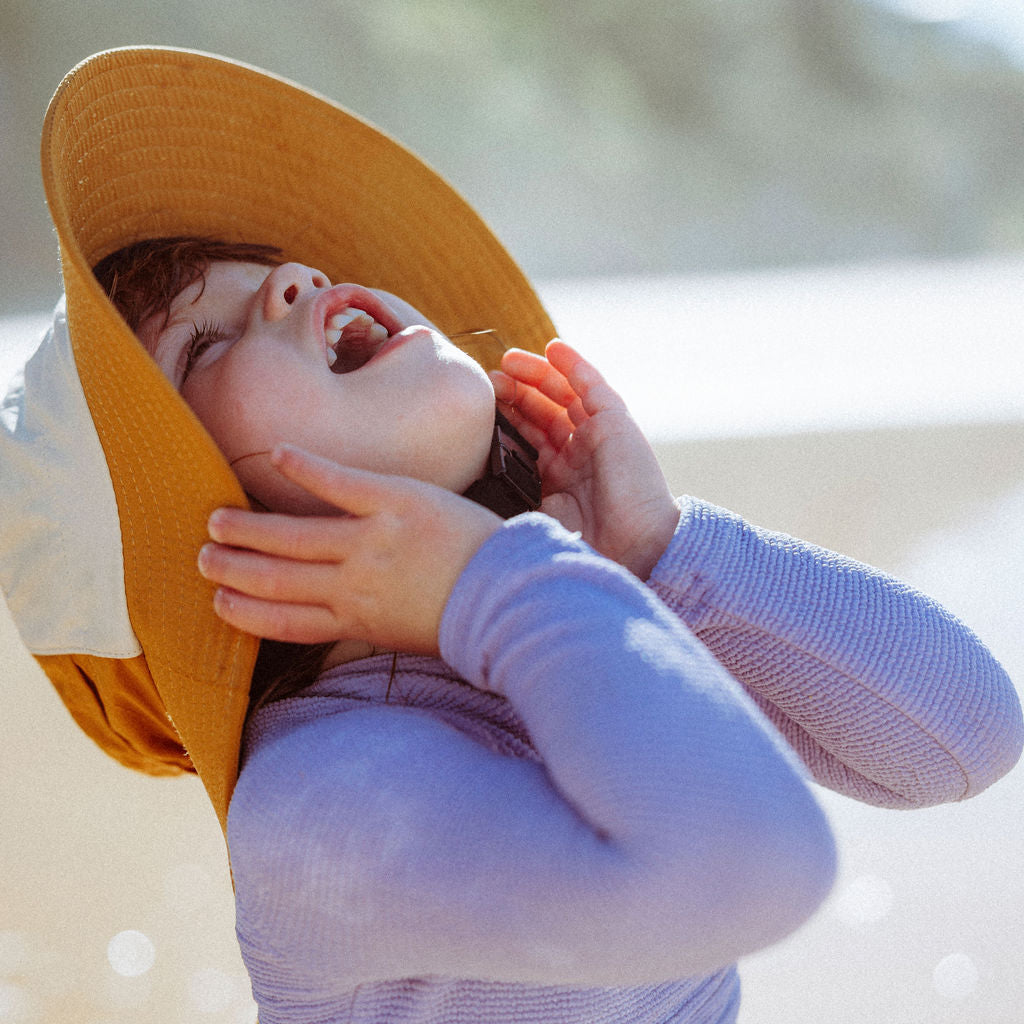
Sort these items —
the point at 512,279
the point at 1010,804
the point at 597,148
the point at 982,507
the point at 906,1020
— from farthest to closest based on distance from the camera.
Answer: the point at 597,148 → the point at 982,507 → the point at 1010,804 → the point at 906,1020 → the point at 512,279

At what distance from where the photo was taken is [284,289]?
0.63 meters

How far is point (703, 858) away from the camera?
43 centimetres

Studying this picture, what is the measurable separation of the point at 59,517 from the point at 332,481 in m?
0.16

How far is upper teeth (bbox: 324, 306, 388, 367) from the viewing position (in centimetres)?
65

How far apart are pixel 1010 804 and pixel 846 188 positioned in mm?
2251

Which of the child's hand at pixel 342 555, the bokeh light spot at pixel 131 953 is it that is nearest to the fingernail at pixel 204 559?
the child's hand at pixel 342 555

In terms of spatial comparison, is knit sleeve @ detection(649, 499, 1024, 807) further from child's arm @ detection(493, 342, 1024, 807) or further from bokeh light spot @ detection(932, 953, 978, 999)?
bokeh light spot @ detection(932, 953, 978, 999)

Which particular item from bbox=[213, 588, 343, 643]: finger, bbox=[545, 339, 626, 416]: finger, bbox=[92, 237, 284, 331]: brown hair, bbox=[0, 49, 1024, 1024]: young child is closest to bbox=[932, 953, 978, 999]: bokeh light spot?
bbox=[0, 49, 1024, 1024]: young child

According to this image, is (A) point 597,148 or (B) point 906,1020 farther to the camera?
(A) point 597,148

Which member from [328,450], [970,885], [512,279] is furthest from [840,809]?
[328,450]

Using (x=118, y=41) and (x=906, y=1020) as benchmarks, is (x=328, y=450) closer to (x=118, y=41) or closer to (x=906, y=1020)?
(x=906, y=1020)

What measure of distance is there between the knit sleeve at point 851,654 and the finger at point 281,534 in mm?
201

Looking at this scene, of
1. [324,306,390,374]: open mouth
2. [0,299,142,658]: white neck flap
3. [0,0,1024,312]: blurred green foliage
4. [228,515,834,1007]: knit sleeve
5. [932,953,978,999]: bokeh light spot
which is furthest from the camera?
[0,0,1024,312]: blurred green foliage

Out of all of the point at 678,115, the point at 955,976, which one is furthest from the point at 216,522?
the point at 678,115
